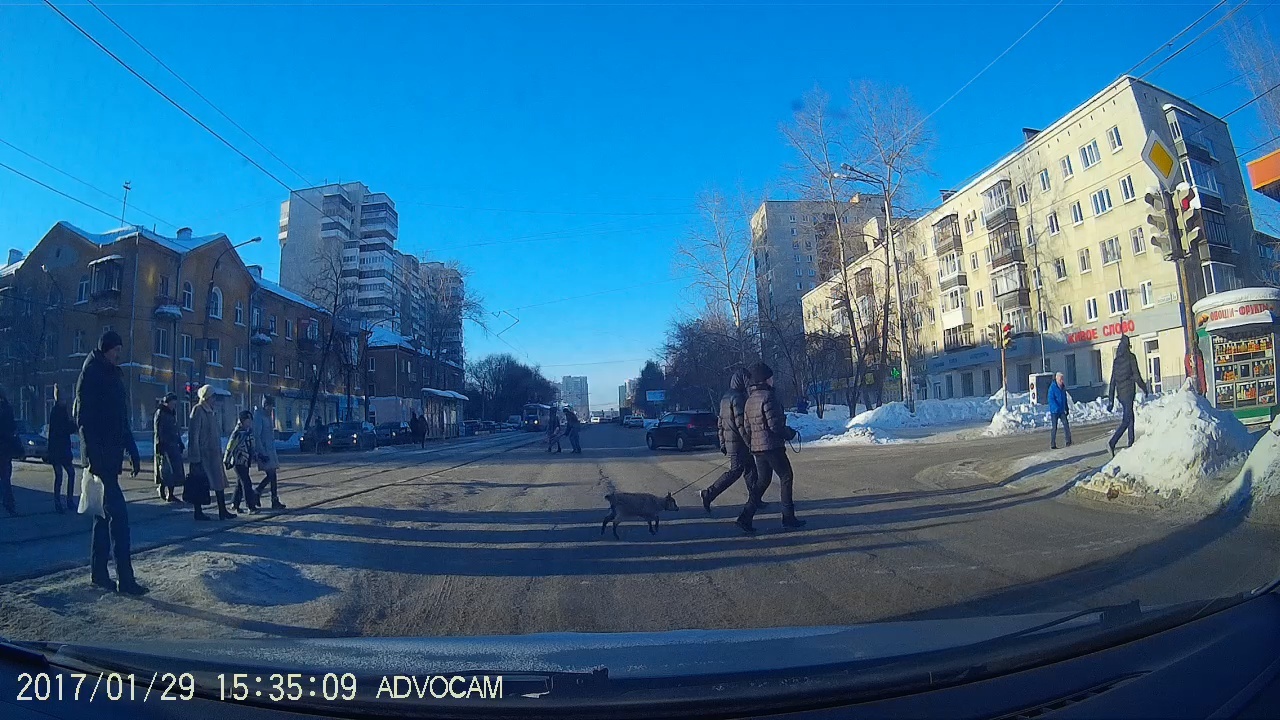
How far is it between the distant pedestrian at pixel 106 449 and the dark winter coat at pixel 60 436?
18.2ft

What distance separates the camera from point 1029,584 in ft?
16.2

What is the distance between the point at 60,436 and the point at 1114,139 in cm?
1992

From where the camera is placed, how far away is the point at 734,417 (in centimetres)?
859

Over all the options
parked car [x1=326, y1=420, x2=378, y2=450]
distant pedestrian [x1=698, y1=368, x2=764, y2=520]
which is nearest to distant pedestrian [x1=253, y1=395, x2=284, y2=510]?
distant pedestrian [x1=698, y1=368, x2=764, y2=520]

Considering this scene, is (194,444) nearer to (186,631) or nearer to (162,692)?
(186,631)

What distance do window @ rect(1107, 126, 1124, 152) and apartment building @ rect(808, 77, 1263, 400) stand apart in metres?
0.07

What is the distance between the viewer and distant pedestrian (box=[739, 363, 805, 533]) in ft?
24.9

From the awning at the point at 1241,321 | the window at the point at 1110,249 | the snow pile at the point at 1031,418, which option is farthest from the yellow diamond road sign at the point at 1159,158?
the snow pile at the point at 1031,418

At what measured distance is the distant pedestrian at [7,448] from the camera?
963 cm

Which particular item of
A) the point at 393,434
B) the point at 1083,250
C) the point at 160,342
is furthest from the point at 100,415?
the point at 393,434

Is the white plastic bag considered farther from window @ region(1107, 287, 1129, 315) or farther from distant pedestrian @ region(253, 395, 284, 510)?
window @ region(1107, 287, 1129, 315)

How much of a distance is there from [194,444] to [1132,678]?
9.81 meters

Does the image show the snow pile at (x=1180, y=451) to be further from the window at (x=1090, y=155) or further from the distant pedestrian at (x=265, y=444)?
the distant pedestrian at (x=265, y=444)

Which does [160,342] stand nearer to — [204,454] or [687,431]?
[204,454]
